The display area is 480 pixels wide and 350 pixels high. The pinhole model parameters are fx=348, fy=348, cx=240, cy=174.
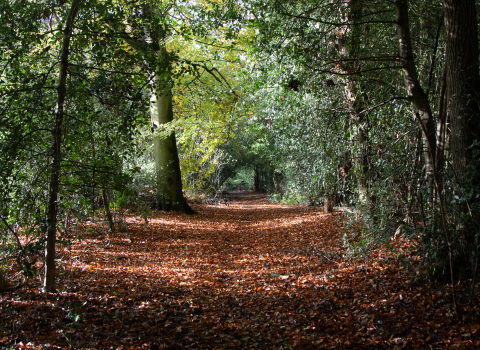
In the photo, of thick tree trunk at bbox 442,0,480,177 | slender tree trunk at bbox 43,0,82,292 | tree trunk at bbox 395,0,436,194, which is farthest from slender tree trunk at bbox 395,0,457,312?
slender tree trunk at bbox 43,0,82,292

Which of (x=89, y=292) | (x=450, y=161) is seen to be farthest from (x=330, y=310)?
(x=89, y=292)

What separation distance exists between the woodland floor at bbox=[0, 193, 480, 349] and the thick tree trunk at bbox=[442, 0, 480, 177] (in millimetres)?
1622

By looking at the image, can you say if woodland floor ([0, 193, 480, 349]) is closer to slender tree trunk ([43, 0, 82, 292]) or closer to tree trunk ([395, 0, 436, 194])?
slender tree trunk ([43, 0, 82, 292])

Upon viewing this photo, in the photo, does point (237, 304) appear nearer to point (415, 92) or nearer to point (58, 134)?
point (58, 134)

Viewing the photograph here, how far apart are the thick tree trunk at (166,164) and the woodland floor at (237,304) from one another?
5.63 metres

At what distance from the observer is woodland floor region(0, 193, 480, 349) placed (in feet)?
10.9

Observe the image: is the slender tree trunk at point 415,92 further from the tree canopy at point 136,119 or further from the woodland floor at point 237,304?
the woodland floor at point 237,304

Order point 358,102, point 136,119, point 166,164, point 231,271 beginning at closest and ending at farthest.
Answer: point 136,119 → point 358,102 → point 231,271 → point 166,164

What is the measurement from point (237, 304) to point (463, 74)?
386 cm

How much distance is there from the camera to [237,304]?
4.64 m

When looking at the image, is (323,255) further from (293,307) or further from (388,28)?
(388,28)

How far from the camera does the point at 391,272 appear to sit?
4914 mm

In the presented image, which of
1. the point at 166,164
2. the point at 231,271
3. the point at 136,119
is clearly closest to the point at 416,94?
the point at 136,119

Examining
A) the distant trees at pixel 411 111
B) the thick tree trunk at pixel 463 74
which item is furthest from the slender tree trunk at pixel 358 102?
the thick tree trunk at pixel 463 74
